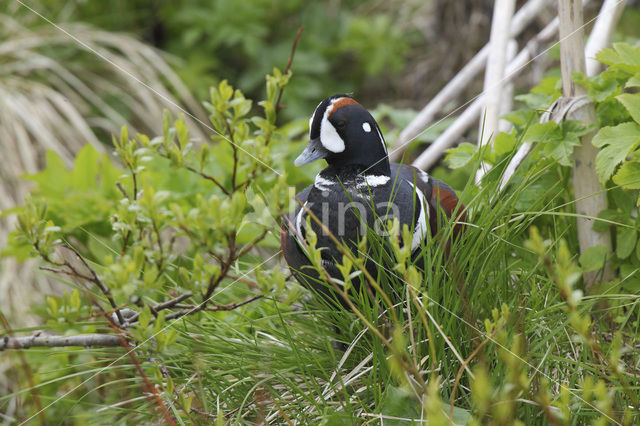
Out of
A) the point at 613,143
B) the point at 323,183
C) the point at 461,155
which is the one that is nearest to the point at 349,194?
the point at 323,183

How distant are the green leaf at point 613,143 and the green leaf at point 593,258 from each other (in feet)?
0.46

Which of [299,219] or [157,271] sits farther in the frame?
[299,219]

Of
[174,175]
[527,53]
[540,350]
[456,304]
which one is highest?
[527,53]

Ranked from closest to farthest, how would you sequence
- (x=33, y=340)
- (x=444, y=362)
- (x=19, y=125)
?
(x=444, y=362) < (x=33, y=340) < (x=19, y=125)

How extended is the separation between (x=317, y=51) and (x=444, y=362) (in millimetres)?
2525

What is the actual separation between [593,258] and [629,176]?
17 centimetres

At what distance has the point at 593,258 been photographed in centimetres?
123

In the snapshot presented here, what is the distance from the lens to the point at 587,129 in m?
1.24

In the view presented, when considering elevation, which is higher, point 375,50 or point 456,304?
point 375,50

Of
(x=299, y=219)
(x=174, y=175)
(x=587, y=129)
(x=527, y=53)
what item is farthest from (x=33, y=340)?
(x=527, y=53)

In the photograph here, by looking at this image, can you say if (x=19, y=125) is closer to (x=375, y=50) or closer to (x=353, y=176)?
(x=375, y=50)

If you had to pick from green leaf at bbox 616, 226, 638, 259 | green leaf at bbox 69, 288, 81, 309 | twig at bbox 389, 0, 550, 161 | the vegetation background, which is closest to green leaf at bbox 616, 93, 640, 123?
the vegetation background

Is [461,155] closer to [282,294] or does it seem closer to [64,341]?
[282,294]

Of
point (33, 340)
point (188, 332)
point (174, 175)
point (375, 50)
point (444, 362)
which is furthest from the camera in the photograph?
point (375, 50)
